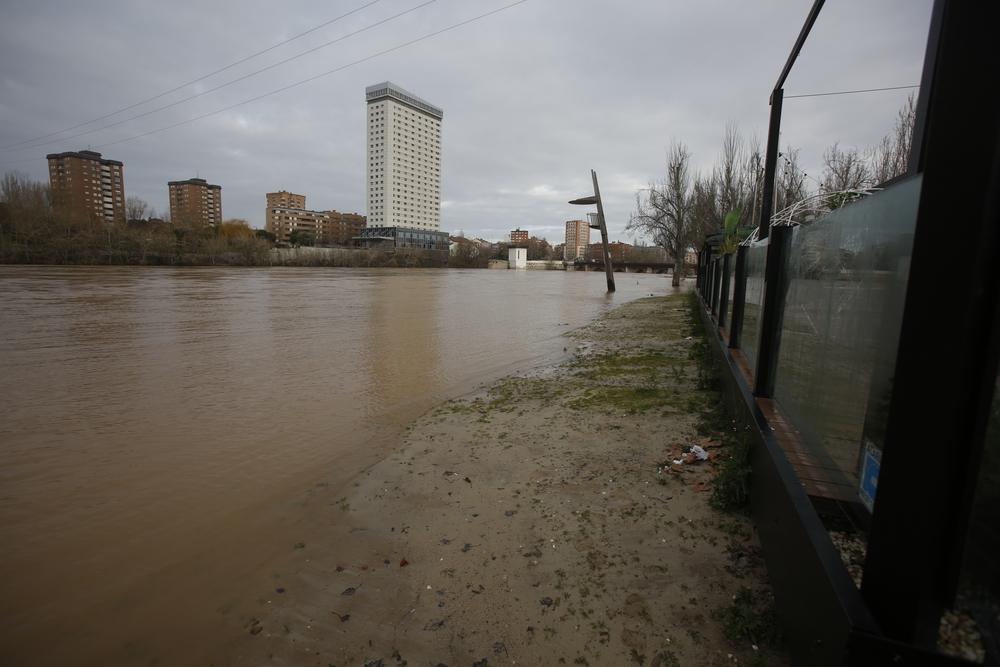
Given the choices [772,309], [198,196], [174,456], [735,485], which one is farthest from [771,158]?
[198,196]

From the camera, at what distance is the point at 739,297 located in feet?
17.6

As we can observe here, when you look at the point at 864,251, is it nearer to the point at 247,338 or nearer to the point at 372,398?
the point at 372,398

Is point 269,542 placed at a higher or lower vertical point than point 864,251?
lower

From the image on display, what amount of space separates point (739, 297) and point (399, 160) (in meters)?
137

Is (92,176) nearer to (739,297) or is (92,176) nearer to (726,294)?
(726,294)

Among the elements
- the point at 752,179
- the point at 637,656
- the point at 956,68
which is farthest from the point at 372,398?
the point at 752,179

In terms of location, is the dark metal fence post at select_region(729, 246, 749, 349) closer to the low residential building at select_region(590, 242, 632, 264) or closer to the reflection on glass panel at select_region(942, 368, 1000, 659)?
the reflection on glass panel at select_region(942, 368, 1000, 659)

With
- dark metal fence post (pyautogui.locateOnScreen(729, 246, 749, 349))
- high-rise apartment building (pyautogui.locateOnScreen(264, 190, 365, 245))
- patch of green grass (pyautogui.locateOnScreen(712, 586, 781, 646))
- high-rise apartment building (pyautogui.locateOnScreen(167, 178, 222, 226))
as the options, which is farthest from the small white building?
patch of green grass (pyautogui.locateOnScreen(712, 586, 781, 646))

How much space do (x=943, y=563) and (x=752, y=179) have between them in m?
31.1

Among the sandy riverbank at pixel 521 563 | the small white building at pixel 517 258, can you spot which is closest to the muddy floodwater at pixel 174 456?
the sandy riverbank at pixel 521 563

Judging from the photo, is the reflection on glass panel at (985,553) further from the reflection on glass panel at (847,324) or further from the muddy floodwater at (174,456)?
the muddy floodwater at (174,456)

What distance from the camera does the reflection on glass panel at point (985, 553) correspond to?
3.68 ft

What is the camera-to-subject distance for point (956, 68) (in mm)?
1090

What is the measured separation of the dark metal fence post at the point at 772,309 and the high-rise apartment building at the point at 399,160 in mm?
126501
